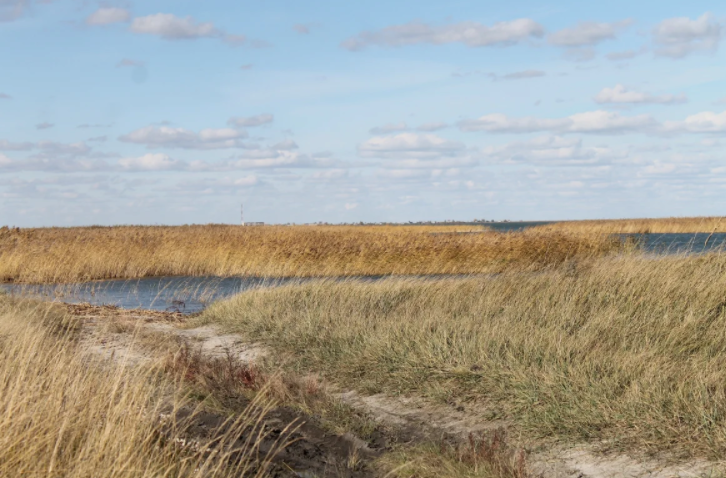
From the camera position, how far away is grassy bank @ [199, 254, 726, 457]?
5.82 meters

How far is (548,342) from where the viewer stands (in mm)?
7719

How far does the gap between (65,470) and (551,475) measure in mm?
3392

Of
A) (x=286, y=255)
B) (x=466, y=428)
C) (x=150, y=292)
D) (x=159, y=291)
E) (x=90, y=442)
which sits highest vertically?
(x=286, y=255)

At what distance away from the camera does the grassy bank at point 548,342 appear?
19.1 ft

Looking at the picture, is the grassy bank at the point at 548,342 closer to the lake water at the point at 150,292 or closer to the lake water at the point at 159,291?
the lake water at the point at 159,291

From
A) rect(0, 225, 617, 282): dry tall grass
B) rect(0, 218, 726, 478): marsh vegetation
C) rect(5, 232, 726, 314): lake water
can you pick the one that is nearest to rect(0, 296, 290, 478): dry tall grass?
rect(0, 218, 726, 478): marsh vegetation

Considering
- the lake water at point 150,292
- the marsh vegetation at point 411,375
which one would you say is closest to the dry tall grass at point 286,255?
the lake water at point 150,292

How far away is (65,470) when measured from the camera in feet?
13.3

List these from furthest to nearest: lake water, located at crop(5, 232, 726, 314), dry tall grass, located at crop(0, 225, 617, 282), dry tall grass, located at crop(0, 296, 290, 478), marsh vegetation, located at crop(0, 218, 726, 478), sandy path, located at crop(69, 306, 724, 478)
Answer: dry tall grass, located at crop(0, 225, 617, 282) < lake water, located at crop(5, 232, 726, 314) < sandy path, located at crop(69, 306, 724, 478) < marsh vegetation, located at crop(0, 218, 726, 478) < dry tall grass, located at crop(0, 296, 290, 478)

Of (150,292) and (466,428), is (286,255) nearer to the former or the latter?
(150,292)

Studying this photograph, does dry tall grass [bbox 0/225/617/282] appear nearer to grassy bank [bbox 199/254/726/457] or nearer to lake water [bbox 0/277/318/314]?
lake water [bbox 0/277/318/314]

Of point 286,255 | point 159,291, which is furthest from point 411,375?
point 286,255

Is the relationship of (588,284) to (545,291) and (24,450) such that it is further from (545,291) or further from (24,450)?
(24,450)

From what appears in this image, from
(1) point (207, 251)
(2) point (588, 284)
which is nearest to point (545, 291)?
(2) point (588, 284)
